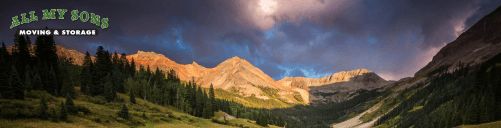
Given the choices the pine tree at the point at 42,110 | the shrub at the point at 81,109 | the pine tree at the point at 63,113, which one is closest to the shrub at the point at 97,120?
the shrub at the point at 81,109

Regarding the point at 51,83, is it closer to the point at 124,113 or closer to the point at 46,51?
the point at 46,51

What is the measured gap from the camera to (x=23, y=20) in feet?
123

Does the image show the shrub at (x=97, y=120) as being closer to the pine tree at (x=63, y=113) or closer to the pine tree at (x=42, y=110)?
the pine tree at (x=63, y=113)

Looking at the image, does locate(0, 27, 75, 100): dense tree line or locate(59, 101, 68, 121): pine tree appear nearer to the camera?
locate(59, 101, 68, 121): pine tree

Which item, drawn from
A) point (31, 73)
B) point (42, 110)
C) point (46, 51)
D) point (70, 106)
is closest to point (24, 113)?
point (42, 110)

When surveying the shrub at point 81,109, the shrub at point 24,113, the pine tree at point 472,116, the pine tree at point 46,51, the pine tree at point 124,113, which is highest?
→ the pine tree at point 46,51

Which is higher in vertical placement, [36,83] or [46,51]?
[46,51]

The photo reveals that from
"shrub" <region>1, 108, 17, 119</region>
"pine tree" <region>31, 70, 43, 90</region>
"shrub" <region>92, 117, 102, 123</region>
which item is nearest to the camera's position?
"shrub" <region>1, 108, 17, 119</region>

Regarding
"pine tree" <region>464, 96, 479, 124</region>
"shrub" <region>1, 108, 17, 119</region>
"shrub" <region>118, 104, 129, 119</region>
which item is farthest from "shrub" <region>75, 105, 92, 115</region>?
"pine tree" <region>464, 96, 479, 124</region>

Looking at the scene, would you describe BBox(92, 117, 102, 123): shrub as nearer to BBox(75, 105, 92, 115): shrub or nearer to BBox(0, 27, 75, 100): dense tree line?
BBox(75, 105, 92, 115): shrub

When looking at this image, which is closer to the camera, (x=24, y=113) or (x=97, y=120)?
(x=24, y=113)

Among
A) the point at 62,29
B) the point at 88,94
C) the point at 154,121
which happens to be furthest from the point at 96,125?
the point at 88,94

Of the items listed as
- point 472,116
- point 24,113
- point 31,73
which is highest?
point 31,73

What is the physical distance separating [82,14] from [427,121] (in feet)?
650
